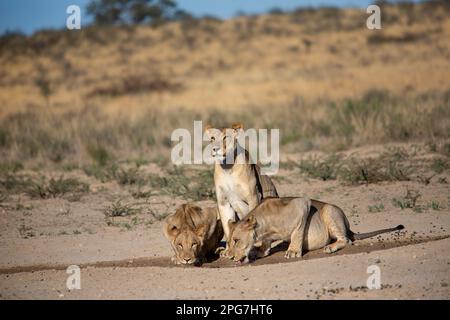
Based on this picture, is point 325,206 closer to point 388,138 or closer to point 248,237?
point 248,237

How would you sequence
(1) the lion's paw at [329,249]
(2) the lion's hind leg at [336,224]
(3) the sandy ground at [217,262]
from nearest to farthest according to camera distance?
(3) the sandy ground at [217,262]
(1) the lion's paw at [329,249]
(2) the lion's hind leg at [336,224]

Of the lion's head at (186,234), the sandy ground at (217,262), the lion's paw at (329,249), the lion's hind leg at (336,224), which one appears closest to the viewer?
the sandy ground at (217,262)

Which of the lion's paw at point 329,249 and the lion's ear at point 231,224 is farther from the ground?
the lion's ear at point 231,224

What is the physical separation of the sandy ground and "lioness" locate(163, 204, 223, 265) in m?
0.18

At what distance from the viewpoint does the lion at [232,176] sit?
9.82 m

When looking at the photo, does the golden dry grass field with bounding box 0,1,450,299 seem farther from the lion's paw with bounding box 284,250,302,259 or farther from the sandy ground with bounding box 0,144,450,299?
the lion's paw with bounding box 284,250,302,259

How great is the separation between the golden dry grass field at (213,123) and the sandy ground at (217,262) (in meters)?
0.03

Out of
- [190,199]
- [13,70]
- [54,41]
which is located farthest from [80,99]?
[190,199]

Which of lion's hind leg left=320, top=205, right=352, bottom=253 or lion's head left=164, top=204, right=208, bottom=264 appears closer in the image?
lion's head left=164, top=204, right=208, bottom=264

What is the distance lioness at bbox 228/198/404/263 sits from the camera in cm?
945

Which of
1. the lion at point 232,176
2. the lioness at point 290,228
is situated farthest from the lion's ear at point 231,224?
the lion at point 232,176

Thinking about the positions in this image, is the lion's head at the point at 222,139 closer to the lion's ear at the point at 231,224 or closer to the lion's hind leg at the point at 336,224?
the lion's ear at the point at 231,224

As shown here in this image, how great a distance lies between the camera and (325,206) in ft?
33.1

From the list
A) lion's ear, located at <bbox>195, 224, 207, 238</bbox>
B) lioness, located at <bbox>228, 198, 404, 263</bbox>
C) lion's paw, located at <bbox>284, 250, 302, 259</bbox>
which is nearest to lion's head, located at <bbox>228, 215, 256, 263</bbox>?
lioness, located at <bbox>228, 198, 404, 263</bbox>
